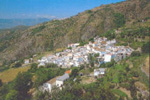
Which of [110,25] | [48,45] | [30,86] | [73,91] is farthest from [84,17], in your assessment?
[73,91]

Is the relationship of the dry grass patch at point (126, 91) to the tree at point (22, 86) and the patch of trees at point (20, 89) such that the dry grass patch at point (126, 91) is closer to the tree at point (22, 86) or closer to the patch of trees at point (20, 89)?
the patch of trees at point (20, 89)

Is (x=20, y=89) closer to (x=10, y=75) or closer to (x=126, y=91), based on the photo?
(x=126, y=91)

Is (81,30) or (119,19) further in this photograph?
(81,30)

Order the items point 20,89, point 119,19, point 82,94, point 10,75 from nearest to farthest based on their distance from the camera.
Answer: point 82,94 → point 20,89 → point 10,75 → point 119,19

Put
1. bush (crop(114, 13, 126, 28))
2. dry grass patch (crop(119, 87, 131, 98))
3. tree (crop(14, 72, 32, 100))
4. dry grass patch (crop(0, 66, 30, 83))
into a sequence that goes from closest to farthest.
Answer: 1. dry grass patch (crop(119, 87, 131, 98))
2. tree (crop(14, 72, 32, 100))
3. dry grass patch (crop(0, 66, 30, 83))
4. bush (crop(114, 13, 126, 28))

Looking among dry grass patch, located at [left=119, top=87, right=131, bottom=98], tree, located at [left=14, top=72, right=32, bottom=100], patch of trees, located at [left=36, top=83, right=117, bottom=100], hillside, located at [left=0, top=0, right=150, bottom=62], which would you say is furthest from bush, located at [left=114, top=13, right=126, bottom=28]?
patch of trees, located at [left=36, top=83, right=117, bottom=100]

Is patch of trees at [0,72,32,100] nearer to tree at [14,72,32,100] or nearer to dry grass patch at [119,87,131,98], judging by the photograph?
tree at [14,72,32,100]

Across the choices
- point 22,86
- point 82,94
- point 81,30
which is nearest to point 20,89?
point 22,86

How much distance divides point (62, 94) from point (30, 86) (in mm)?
12107

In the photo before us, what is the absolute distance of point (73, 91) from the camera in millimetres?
16797

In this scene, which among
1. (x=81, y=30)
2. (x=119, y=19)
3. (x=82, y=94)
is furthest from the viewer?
(x=81, y=30)

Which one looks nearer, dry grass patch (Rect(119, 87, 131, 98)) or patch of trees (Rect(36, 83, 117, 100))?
patch of trees (Rect(36, 83, 117, 100))

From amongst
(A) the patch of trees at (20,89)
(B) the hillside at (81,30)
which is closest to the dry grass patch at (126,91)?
(A) the patch of trees at (20,89)

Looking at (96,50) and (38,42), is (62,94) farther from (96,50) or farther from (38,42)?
(38,42)
